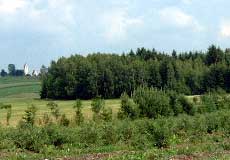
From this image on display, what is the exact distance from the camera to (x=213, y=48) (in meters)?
143

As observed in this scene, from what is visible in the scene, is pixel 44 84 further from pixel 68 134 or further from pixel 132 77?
pixel 68 134

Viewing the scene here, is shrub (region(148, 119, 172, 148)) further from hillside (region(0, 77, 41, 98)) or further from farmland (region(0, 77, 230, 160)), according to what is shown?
hillside (region(0, 77, 41, 98))

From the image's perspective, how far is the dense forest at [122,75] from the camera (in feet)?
414

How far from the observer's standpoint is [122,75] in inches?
5226

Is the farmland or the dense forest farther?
the dense forest

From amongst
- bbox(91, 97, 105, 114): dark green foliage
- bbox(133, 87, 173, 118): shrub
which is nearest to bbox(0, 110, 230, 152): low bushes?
bbox(91, 97, 105, 114): dark green foliage

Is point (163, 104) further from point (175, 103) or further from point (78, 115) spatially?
point (78, 115)

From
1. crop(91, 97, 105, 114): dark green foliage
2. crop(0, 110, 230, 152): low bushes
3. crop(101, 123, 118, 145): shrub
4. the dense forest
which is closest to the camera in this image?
crop(0, 110, 230, 152): low bushes

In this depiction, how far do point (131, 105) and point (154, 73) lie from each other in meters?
78.1

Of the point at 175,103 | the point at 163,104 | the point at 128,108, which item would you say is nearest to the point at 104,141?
the point at 128,108

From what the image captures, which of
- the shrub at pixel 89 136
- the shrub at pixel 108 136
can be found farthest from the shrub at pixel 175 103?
the shrub at pixel 89 136

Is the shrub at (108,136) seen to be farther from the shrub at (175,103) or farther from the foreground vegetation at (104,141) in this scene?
the shrub at (175,103)

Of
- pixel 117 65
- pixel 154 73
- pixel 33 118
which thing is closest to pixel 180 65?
pixel 154 73

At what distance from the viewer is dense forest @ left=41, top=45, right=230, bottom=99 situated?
414ft
